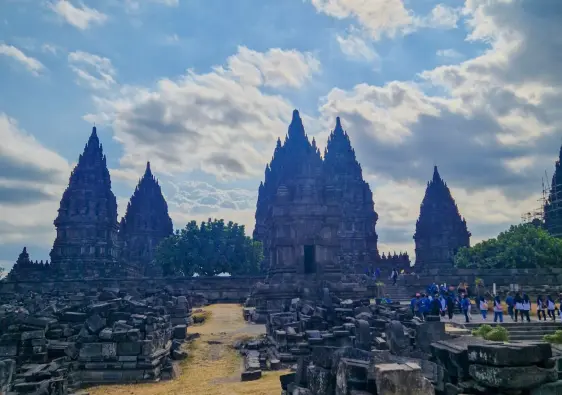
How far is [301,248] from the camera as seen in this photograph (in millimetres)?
31438

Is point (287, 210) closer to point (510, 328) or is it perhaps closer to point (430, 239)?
point (510, 328)

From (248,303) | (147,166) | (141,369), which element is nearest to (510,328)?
(141,369)

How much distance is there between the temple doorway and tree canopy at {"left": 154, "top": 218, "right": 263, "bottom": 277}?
53.4ft

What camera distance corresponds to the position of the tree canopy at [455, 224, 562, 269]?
40.2 m

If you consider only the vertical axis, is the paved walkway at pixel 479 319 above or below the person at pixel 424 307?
below

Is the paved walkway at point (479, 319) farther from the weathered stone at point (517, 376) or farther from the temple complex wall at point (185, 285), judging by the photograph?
the temple complex wall at point (185, 285)

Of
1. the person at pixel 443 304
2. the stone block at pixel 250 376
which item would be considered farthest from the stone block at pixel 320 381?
the person at pixel 443 304

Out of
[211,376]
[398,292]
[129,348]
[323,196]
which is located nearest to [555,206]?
[398,292]

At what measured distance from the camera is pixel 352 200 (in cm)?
5747

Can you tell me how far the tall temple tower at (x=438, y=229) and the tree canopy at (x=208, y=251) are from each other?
2357 centimetres

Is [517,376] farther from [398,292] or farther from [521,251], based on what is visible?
[521,251]

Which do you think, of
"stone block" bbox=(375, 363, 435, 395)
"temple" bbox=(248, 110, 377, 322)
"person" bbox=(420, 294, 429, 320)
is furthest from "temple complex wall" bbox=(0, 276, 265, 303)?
"stone block" bbox=(375, 363, 435, 395)

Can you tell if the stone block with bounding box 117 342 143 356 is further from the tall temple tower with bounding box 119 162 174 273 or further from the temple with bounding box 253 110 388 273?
the tall temple tower with bounding box 119 162 174 273

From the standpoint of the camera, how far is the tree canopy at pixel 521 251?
40.2 metres
